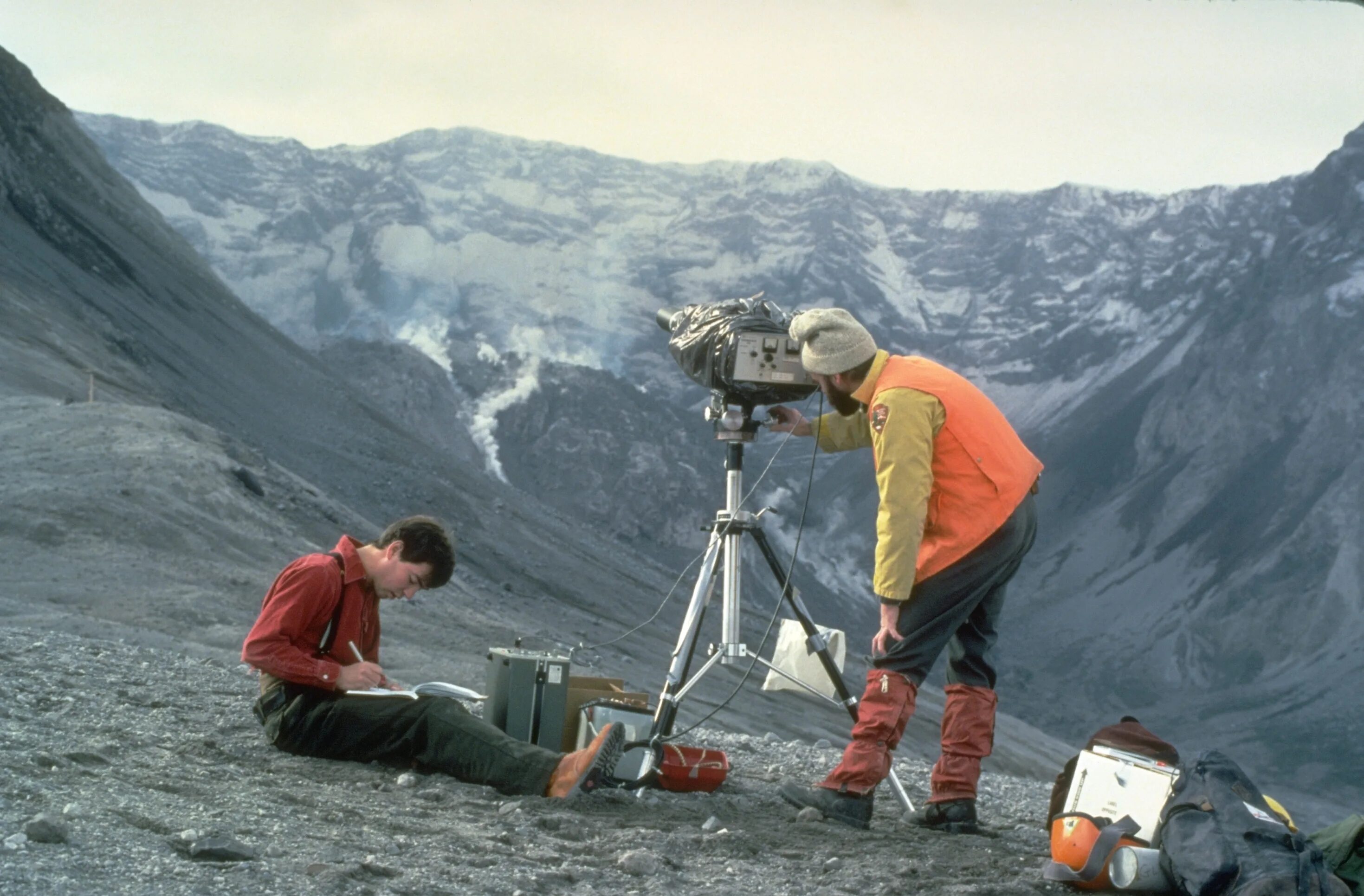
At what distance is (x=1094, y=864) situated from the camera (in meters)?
3.63

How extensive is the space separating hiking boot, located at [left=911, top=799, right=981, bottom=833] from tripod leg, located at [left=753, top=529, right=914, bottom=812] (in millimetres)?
86

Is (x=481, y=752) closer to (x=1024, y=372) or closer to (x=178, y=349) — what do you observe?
(x=178, y=349)

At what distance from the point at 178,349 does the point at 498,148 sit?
85560mm

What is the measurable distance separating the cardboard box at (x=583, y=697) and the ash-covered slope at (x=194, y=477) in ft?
15.2

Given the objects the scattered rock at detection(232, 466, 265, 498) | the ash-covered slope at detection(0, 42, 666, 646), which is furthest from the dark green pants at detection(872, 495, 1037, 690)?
the ash-covered slope at detection(0, 42, 666, 646)

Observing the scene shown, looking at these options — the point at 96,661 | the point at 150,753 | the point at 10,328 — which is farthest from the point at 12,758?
the point at 10,328

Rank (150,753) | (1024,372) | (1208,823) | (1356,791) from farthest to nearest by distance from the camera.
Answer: (1024,372), (1356,791), (150,753), (1208,823)

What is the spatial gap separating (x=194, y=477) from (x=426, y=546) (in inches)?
436

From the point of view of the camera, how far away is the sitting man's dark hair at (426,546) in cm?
439

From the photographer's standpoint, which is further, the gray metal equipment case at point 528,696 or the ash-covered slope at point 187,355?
the ash-covered slope at point 187,355

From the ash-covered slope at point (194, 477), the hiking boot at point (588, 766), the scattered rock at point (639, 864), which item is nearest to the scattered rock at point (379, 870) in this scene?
the scattered rock at point (639, 864)

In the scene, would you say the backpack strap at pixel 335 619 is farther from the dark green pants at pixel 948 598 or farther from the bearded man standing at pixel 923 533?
the dark green pants at pixel 948 598

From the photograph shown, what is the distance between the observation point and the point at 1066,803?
4.12 m

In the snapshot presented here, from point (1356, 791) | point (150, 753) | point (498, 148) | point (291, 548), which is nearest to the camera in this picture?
point (150, 753)
